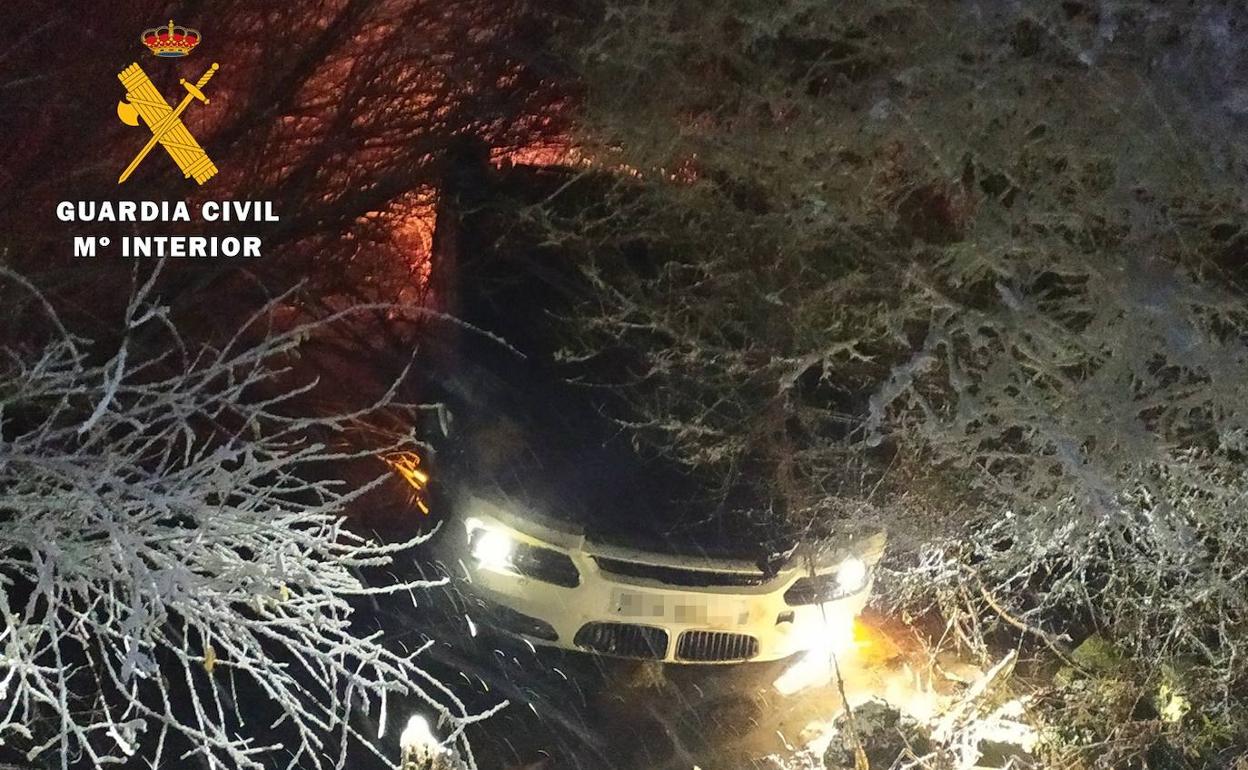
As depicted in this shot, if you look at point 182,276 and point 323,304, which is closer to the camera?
point 182,276

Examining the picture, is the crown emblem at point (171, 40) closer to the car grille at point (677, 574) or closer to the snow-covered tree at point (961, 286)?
the snow-covered tree at point (961, 286)

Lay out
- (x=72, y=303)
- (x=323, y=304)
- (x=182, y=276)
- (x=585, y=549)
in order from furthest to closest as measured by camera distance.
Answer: (x=323, y=304) → (x=182, y=276) → (x=72, y=303) → (x=585, y=549)

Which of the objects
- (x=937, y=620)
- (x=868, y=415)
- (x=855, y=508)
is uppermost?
(x=868, y=415)

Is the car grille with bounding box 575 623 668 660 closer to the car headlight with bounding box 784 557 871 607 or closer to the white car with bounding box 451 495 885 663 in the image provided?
the white car with bounding box 451 495 885 663

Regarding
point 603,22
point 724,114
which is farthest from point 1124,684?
point 603,22

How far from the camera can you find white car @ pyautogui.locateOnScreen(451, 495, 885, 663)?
149 inches

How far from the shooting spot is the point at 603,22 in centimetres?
432

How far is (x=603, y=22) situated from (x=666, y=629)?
2.84 m

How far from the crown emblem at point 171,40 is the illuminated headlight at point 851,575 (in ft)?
12.6

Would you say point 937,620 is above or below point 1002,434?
below

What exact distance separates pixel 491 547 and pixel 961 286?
2324 millimetres

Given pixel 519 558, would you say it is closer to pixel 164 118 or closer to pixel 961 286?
pixel 961 286

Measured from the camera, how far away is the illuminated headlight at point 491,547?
12.8ft

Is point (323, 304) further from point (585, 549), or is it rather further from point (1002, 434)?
point (1002, 434)
